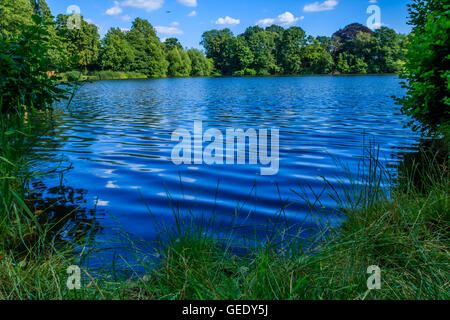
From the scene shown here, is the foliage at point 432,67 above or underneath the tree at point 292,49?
underneath

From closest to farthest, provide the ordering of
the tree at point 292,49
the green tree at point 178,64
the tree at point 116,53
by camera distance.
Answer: the tree at point 116,53 < the green tree at point 178,64 < the tree at point 292,49

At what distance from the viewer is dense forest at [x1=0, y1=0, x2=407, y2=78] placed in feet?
210

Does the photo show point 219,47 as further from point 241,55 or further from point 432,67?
point 432,67

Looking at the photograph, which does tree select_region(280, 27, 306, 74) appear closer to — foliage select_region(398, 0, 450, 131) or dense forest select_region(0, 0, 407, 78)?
dense forest select_region(0, 0, 407, 78)

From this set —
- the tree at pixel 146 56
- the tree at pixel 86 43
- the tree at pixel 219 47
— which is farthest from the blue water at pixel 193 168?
the tree at pixel 219 47

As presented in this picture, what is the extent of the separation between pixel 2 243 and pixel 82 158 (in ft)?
14.9

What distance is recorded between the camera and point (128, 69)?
247 feet

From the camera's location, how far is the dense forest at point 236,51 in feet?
210

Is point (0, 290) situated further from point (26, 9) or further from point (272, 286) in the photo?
point (26, 9)

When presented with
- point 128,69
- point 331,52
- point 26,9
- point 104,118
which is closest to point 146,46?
point 128,69

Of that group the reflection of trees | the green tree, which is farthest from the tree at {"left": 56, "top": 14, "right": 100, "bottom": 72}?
the reflection of trees

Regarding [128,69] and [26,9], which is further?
[128,69]

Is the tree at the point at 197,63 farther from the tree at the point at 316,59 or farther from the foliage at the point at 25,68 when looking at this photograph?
the foliage at the point at 25,68
